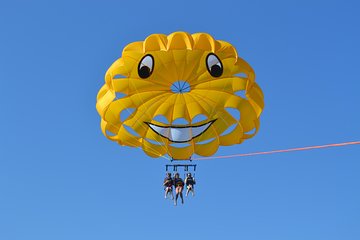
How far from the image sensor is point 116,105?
23.3 m

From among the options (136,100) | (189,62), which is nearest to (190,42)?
(189,62)

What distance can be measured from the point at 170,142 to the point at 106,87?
3.00 m

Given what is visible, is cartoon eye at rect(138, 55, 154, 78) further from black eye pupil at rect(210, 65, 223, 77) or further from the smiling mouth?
the smiling mouth

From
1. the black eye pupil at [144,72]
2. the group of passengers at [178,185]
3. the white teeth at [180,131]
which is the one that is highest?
the black eye pupil at [144,72]

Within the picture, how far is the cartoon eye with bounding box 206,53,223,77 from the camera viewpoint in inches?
897

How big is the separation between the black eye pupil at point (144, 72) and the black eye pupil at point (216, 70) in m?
2.04

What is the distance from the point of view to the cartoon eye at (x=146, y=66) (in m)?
22.9

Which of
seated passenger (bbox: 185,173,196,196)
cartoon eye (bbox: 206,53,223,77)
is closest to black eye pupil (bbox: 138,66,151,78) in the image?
cartoon eye (bbox: 206,53,223,77)

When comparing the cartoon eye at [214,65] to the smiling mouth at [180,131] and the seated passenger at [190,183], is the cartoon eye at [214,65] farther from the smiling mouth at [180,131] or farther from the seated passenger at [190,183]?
the seated passenger at [190,183]

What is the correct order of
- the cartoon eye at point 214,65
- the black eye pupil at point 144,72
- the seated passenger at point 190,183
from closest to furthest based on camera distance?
the cartoon eye at point 214,65 → the black eye pupil at point 144,72 → the seated passenger at point 190,183

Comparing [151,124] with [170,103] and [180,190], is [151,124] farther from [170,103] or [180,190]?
[180,190]

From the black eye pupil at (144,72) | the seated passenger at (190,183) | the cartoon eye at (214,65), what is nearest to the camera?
the cartoon eye at (214,65)

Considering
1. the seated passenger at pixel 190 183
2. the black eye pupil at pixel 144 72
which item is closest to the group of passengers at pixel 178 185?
the seated passenger at pixel 190 183

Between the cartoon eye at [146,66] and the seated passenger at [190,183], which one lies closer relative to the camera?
the cartoon eye at [146,66]
